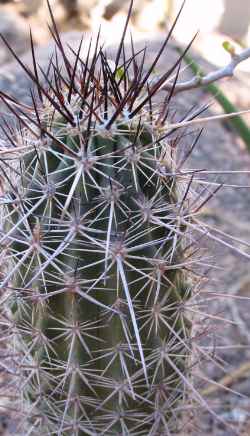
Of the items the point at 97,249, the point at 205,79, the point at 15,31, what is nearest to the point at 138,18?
the point at 15,31

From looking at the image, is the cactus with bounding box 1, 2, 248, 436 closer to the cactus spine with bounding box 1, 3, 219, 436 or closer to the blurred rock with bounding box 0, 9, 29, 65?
the cactus spine with bounding box 1, 3, 219, 436

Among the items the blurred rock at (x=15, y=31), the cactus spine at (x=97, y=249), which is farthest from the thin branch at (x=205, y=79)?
the blurred rock at (x=15, y=31)

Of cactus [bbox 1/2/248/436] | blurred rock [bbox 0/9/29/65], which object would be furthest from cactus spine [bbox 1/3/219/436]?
blurred rock [bbox 0/9/29/65]

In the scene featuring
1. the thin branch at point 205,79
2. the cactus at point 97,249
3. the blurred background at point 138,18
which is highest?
the blurred background at point 138,18

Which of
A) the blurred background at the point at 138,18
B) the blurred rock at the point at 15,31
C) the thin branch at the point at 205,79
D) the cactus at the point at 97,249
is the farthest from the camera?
the blurred background at the point at 138,18

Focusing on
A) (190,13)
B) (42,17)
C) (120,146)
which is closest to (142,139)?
(120,146)

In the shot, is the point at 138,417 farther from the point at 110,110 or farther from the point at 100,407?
the point at 110,110

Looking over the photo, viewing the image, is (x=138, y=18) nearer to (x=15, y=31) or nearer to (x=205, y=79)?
(x=15, y=31)

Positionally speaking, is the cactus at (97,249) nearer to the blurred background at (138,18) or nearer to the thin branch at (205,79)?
the thin branch at (205,79)
